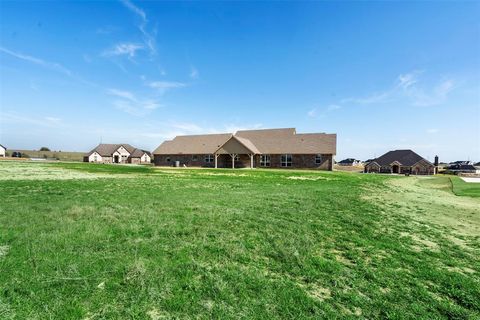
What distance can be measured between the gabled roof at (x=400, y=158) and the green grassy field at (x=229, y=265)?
5255cm

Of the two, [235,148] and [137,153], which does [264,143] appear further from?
[137,153]

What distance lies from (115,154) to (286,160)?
59.1m

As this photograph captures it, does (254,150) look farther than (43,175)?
Yes

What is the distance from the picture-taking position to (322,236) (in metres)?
6.78

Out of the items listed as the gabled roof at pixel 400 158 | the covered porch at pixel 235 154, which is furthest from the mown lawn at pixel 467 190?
the gabled roof at pixel 400 158

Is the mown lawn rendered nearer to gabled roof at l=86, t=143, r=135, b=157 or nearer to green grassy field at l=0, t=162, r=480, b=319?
green grassy field at l=0, t=162, r=480, b=319

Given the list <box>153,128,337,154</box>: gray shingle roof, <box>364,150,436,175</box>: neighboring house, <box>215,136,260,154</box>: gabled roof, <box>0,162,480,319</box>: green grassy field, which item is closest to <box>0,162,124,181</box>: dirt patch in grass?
<box>0,162,480,319</box>: green grassy field

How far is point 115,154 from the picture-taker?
80688 mm

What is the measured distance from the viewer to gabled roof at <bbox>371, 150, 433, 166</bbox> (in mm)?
53344

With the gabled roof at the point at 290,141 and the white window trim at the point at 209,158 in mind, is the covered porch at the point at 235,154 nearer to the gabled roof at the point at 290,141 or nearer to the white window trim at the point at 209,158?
the white window trim at the point at 209,158

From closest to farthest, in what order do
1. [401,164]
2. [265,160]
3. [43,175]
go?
[43,175] < [265,160] < [401,164]

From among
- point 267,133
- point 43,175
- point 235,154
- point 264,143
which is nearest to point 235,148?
point 235,154

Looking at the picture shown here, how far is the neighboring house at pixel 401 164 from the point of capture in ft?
171

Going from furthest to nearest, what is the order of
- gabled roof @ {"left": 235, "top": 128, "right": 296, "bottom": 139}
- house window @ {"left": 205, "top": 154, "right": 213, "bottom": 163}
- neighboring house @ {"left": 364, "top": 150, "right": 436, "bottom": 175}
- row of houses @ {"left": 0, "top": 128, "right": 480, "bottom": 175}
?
neighboring house @ {"left": 364, "top": 150, "right": 436, "bottom": 175}
gabled roof @ {"left": 235, "top": 128, "right": 296, "bottom": 139}
house window @ {"left": 205, "top": 154, "right": 213, "bottom": 163}
row of houses @ {"left": 0, "top": 128, "right": 480, "bottom": 175}
